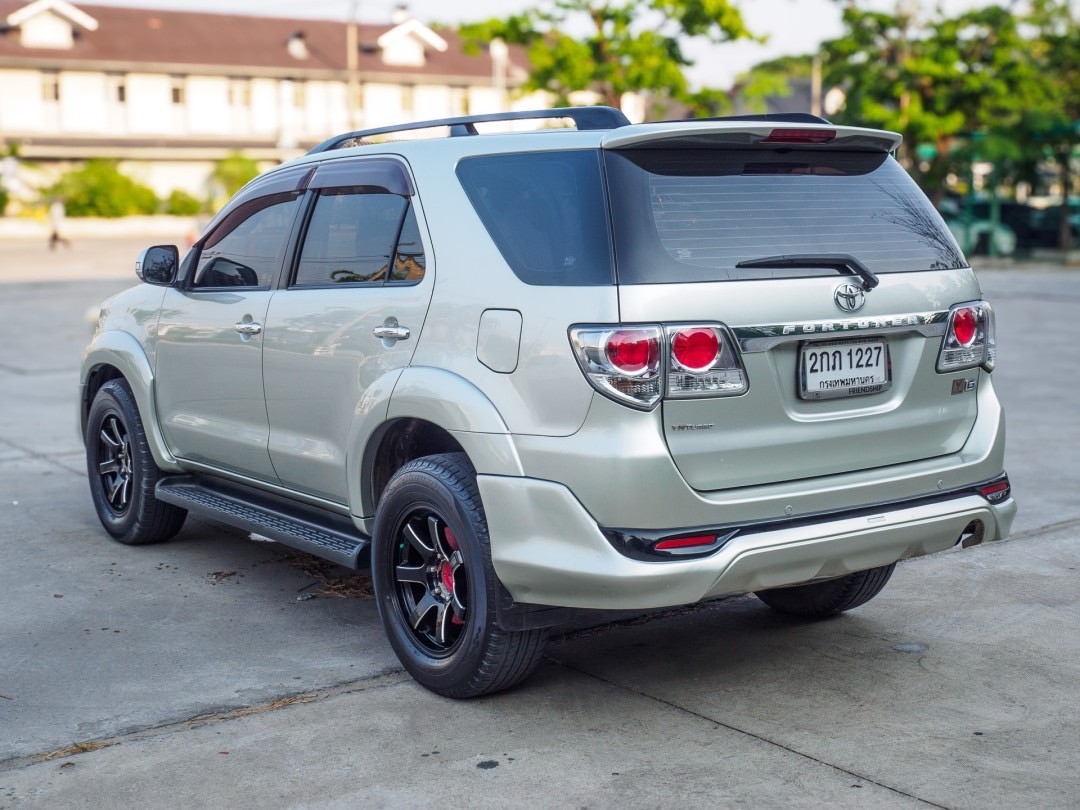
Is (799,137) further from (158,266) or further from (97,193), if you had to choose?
(97,193)

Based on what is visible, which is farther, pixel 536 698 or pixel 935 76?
pixel 935 76

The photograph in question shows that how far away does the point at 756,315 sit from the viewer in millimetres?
3945

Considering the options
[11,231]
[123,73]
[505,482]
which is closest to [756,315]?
[505,482]

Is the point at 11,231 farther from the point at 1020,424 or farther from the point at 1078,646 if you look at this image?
the point at 1078,646

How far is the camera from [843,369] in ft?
13.5

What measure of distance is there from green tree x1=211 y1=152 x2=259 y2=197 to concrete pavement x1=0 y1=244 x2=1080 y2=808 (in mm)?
53744


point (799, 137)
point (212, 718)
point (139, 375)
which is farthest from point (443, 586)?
point (139, 375)

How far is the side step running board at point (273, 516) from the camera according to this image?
4.79 meters

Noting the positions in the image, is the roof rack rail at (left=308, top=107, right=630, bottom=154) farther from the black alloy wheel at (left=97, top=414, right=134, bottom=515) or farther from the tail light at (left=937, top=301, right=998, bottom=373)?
the black alloy wheel at (left=97, top=414, right=134, bottom=515)

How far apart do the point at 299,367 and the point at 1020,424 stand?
643cm

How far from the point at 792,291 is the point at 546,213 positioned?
0.78 m

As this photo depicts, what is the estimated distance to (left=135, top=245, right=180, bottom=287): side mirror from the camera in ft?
19.8

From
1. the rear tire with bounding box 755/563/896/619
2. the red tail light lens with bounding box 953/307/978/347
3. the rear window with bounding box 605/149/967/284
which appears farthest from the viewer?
the rear tire with bounding box 755/563/896/619

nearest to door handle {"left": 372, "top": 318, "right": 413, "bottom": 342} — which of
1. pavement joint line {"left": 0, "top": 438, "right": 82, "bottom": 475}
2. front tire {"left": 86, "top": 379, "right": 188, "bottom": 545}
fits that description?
front tire {"left": 86, "top": 379, "right": 188, "bottom": 545}
